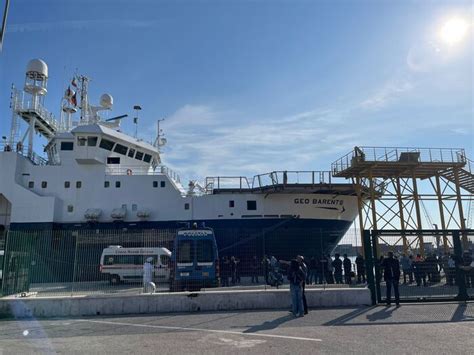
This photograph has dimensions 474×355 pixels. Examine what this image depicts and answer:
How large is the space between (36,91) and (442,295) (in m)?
25.2

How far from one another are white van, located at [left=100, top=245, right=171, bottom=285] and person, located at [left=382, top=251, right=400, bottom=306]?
9.09 meters

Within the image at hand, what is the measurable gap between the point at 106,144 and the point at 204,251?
39.7 ft

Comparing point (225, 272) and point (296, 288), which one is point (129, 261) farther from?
point (296, 288)

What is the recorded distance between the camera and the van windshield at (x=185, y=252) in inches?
516

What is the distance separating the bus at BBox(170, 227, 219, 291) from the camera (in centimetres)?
1281

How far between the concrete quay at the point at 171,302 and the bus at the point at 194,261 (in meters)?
2.54

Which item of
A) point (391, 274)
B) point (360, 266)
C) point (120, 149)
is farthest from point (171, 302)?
point (120, 149)

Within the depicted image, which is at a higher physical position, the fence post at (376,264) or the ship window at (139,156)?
the ship window at (139,156)

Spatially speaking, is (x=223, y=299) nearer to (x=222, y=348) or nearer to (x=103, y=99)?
(x=222, y=348)

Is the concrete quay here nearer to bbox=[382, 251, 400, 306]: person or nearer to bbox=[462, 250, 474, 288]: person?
bbox=[382, 251, 400, 306]: person

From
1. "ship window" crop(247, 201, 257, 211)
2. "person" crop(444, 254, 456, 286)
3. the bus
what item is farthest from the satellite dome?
"person" crop(444, 254, 456, 286)

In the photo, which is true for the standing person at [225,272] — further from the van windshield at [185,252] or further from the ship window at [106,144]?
the ship window at [106,144]

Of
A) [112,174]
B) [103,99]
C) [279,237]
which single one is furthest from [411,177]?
[103,99]

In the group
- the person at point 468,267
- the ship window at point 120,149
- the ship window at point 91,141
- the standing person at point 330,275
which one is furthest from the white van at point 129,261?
the person at point 468,267
